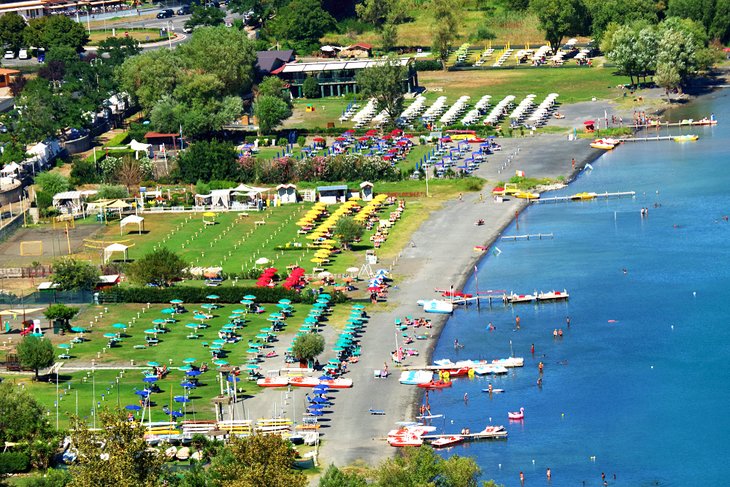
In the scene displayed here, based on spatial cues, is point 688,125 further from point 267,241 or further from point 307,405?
point 307,405

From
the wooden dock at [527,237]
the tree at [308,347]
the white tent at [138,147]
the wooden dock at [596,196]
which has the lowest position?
the wooden dock at [596,196]

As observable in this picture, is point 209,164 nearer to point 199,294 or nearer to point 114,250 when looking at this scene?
point 114,250

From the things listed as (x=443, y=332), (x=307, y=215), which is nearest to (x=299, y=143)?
(x=307, y=215)

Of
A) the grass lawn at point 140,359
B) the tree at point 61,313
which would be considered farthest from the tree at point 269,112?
the tree at point 61,313

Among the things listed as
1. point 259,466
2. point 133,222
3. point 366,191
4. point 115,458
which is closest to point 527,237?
point 366,191

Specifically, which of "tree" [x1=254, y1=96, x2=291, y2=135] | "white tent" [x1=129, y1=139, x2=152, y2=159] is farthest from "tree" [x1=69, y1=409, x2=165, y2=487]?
"tree" [x1=254, y1=96, x2=291, y2=135]

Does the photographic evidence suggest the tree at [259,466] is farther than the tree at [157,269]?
No

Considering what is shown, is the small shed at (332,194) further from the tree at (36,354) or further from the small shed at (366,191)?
the tree at (36,354)
